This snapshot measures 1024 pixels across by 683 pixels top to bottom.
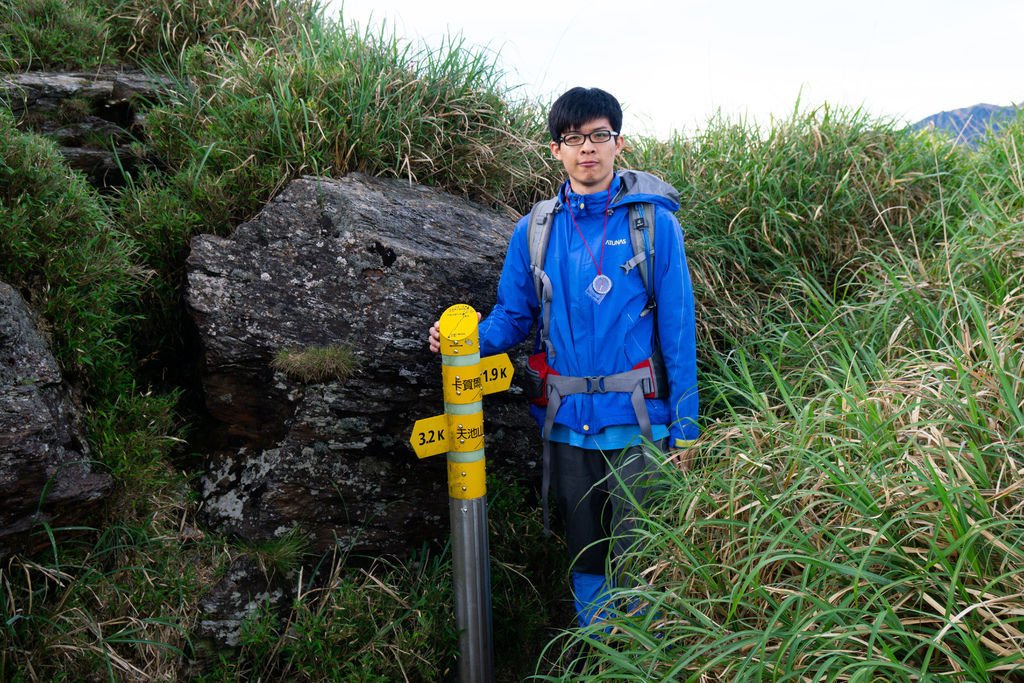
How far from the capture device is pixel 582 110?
135 inches

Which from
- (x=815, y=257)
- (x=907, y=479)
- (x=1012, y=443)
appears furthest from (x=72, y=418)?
(x=815, y=257)

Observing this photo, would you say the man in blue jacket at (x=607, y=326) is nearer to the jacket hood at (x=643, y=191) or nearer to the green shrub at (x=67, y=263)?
the jacket hood at (x=643, y=191)

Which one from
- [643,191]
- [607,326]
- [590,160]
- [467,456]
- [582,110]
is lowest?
[467,456]

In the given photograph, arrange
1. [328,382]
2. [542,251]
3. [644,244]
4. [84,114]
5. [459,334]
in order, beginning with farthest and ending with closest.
A: [84,114]
[328,382]
[542,251]
[644,244]
[459,334]

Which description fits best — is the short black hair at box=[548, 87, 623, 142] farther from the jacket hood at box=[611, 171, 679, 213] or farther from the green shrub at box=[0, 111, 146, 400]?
the green shrub at box=[0, 111, 146, 400]

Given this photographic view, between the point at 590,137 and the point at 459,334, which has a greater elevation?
the point at 590,137

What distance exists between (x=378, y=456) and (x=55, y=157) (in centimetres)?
228

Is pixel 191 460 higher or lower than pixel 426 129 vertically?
lower

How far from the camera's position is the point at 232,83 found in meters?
5.32

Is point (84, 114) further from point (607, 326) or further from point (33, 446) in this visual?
point (607, 326)

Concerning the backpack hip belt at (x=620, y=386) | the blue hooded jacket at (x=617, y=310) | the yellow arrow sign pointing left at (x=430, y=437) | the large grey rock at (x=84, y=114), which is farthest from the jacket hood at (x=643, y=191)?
the large grey rock at (x=84, y=114)

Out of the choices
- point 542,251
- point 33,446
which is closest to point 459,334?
point 542,251

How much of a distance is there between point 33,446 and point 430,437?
159 cm

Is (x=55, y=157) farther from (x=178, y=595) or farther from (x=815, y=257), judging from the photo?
(x=815, y=257)
